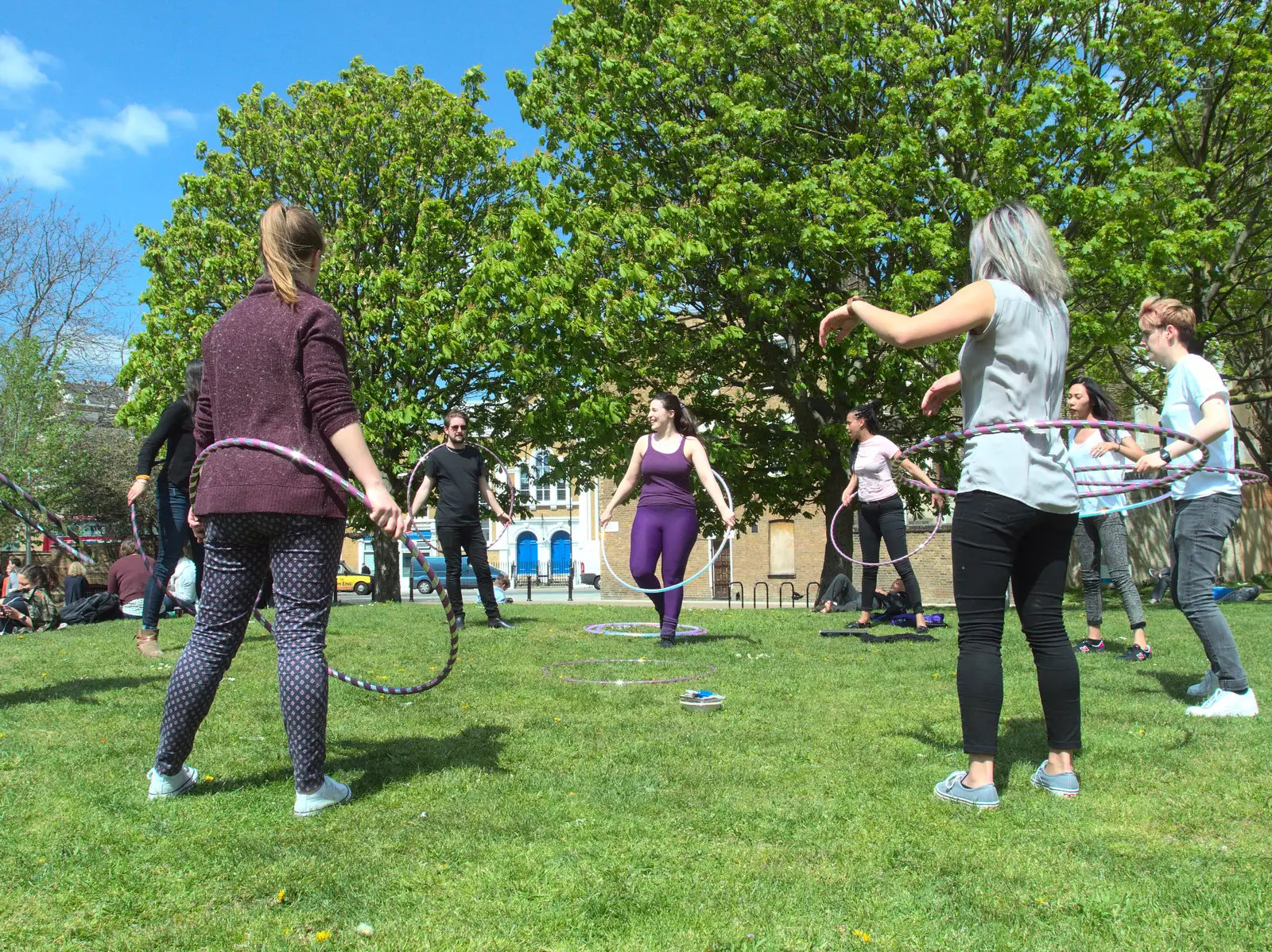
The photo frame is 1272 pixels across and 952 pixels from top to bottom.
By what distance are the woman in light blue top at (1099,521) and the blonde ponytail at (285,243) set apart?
5.70 m

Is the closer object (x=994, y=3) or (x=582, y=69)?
(x=994, y=3)

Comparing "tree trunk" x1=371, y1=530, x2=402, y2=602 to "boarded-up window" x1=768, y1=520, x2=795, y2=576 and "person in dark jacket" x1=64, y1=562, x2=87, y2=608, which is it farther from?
"boarded-up window" x1=768, y1=520, x2=795, y2=576

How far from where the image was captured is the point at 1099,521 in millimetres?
8734

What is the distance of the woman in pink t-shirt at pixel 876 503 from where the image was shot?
10438mm

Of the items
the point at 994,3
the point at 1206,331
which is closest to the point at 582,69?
the point at 994,3

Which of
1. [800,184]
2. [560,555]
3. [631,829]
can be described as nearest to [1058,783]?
[631,829]

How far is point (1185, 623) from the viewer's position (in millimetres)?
10992

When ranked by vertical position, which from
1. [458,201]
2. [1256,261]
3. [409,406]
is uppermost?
[458,201]

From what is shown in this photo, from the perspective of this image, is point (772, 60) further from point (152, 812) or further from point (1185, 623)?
point (152, 812)

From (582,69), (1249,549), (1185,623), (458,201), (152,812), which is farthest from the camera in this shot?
(1249,549)

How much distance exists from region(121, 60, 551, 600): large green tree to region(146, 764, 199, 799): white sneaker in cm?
2002

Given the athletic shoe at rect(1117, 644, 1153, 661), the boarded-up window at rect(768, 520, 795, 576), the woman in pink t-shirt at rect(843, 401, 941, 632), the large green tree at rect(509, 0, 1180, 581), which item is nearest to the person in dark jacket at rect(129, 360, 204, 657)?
the woman in pink t-shirt at rect(843, 401, 941, 632)

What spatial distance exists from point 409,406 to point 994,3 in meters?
15.3

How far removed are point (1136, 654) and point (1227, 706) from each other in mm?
2520
